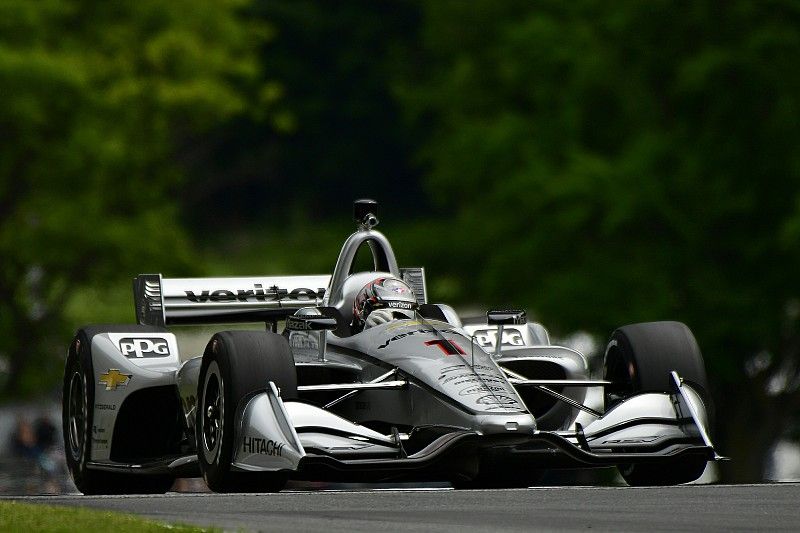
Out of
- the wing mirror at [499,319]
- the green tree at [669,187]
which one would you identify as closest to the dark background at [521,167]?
the green tree at [669,187]

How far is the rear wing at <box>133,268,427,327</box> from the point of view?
15266 millimetres

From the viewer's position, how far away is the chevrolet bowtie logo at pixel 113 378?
45.4 feet

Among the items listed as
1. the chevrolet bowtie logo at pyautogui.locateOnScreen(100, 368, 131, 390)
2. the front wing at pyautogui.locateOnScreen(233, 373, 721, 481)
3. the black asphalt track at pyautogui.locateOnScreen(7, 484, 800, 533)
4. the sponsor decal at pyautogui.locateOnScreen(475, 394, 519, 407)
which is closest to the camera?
the black asphalt track at pyautogui.locateOnScreen(7, 484, 800, 533)

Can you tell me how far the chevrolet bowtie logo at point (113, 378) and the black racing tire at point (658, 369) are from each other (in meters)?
3.35

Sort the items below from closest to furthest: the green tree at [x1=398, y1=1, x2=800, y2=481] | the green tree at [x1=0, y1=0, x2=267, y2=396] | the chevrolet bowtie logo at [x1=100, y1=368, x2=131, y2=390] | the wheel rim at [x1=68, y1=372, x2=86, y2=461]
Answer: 1. the chevrolet bowtie logo at [x1=100, y1=368, x2=131, y2=390]
2. the wheel rim at [x1=68, y1=372, x2=86, y2=461]
3. the green tree at [x1=398, y1=1, x2=800, y2=481]
4. the green tree at [x1=0, y1=0, x2=267, y2=396]

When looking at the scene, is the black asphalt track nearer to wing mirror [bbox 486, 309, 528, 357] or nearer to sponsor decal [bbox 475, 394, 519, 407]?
sponsor decal [bbox 475, 394, 519, 407]

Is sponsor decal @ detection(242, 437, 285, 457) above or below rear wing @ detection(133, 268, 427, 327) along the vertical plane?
below

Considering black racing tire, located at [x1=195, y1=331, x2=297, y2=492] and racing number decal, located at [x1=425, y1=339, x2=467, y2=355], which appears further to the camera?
racing number decal, located at [x1=425, y1=339, x2=467, y2=355]

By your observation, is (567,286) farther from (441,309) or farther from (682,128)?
(441,309)

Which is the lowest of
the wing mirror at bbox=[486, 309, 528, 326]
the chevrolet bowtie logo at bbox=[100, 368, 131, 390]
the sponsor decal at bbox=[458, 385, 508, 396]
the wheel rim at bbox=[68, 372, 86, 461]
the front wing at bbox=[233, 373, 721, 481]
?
the front wing at bbox=[233, 373, 721, 481]

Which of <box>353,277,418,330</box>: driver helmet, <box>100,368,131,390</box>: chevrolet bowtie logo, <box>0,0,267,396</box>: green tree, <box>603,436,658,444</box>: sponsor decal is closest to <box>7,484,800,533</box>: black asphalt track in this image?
<box>603,436,658,444</box>: sponsor decal

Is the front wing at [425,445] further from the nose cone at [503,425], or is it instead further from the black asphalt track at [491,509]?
the black asphalt track at [491,509]

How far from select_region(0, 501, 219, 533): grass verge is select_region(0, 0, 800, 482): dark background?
61.0ft

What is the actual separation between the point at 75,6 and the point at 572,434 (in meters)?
25.8
